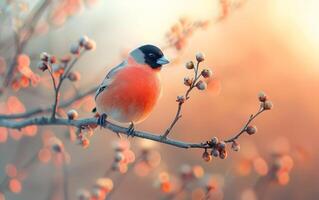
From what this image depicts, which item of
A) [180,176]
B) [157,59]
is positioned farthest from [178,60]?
[180,176]

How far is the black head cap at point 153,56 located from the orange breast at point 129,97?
0.17 metres

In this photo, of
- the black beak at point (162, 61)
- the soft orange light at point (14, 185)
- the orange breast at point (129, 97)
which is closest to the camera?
the orange breast at point (129, 97)

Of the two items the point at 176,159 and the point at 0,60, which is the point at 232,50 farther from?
the point at 0,60

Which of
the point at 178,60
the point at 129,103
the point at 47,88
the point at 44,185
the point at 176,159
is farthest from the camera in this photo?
the point at 176,159

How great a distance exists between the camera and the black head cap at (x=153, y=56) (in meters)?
3.95

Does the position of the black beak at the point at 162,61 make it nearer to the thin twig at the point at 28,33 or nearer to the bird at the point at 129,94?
the bird at the point at 129,94

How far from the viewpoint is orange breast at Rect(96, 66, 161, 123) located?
3.68m

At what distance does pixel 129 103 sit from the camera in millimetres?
3674

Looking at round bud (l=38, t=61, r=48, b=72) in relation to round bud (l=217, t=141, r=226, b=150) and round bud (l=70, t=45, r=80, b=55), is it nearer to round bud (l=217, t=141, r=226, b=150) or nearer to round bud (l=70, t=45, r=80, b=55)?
round bud (l=70, t=45, r=80, b=55)

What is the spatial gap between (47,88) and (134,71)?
2.56 ft

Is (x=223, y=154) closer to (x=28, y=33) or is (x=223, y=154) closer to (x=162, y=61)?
(x=162, y=61)

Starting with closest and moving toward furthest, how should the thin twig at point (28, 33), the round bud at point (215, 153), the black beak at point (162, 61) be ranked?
1. the round bud at point (215, 153)
2. the thin twig at point (28, 33)
3. the black beak at point (162, 61)

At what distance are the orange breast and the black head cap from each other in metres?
0.17

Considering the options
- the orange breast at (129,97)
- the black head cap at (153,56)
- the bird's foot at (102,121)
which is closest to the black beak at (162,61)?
the black head cap at (153,56)
